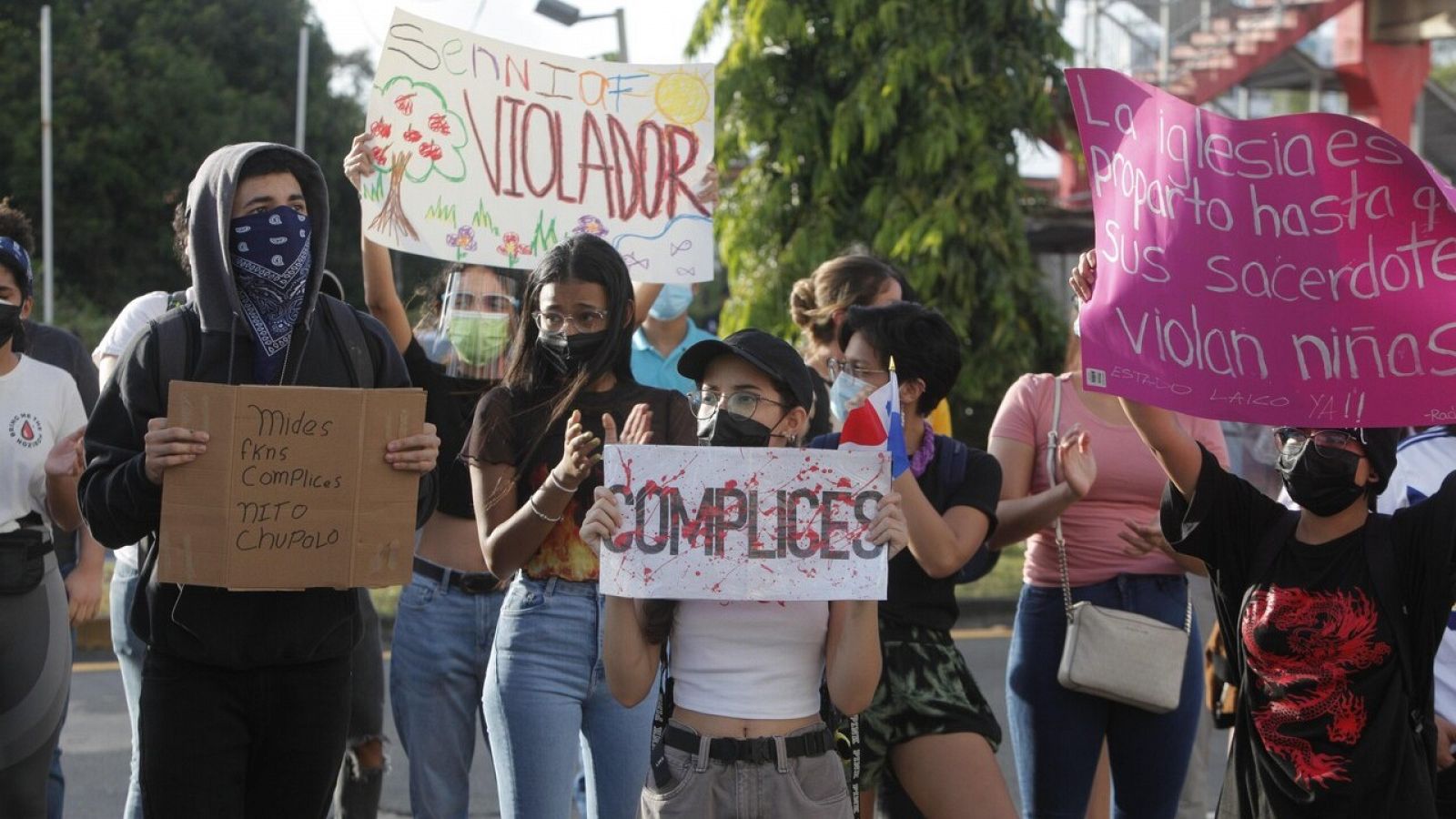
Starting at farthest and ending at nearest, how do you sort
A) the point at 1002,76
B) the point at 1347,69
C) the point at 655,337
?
the point at 1347,69, the point at 1002,76, the point at 655,337

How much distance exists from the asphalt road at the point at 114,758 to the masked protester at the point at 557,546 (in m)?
1.97

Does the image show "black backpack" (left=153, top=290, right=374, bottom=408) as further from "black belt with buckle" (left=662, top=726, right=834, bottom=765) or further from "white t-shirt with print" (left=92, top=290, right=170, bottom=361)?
"white t-shirt with print" (left=92, top=290, right=170, bottom=361)

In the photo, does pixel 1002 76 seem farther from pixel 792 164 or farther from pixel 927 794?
pixel 927 794

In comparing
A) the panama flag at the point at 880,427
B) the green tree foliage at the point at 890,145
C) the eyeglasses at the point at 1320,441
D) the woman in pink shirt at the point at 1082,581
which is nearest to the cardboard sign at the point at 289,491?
the panama flag at the point at 880,427

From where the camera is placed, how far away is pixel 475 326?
15.0 feet

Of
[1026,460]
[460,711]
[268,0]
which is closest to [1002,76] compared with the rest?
[1026,460]

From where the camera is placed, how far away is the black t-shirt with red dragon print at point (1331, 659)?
327 cm

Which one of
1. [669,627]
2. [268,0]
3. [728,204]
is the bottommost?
[669,627]

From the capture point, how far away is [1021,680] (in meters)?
4.39

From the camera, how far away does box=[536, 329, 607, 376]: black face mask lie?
373 centimetres

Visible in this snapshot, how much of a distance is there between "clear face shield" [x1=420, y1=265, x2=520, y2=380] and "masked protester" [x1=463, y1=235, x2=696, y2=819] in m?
0.62

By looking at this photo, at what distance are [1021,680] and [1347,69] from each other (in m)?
19.5

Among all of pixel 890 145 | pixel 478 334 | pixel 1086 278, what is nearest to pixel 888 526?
pixel 1086 278

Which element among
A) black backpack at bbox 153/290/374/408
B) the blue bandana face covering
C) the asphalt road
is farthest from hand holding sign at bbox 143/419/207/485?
the asphalt road
